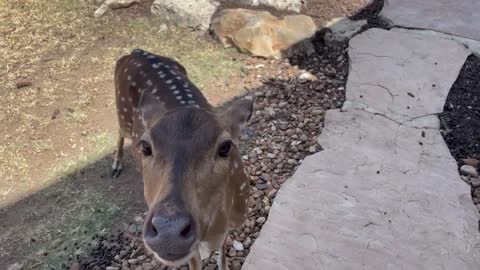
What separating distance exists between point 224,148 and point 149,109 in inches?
31.5

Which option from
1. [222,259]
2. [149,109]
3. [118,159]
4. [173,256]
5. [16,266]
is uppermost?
[173,256]

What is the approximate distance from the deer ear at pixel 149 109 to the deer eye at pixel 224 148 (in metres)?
0.66

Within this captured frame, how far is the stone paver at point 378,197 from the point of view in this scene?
3.94m

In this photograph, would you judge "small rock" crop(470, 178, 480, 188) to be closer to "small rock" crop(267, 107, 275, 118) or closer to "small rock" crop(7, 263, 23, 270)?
"small rock" crop(267, 107, 275, 118)

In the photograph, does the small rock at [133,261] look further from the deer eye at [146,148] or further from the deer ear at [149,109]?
the deer eye at [146,148]

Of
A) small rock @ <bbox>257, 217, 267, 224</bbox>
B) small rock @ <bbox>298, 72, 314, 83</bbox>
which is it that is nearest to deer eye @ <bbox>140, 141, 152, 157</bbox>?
small rock @ <bbox>257, 217, 267, 224</bbox>

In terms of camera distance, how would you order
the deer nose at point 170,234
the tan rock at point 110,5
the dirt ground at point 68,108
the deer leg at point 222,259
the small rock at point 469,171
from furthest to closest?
1. the tan rock at point 110,5
2. the small rock at point 469,171
3. the dirt ground at point 68,108
4. the deer leg at point 222,259
5. the deer nose at point 170,234

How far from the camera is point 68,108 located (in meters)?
5.74

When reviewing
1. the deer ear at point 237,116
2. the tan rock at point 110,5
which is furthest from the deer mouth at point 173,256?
the tan rock at point 110,5

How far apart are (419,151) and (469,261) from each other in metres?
1.20

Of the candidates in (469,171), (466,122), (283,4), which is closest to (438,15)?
(283,4)

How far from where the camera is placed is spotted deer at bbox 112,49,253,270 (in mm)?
2564

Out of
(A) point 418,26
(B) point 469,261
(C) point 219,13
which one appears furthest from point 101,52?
(B) point 469,261

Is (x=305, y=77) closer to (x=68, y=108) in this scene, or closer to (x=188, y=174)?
(x=68, y=108)
